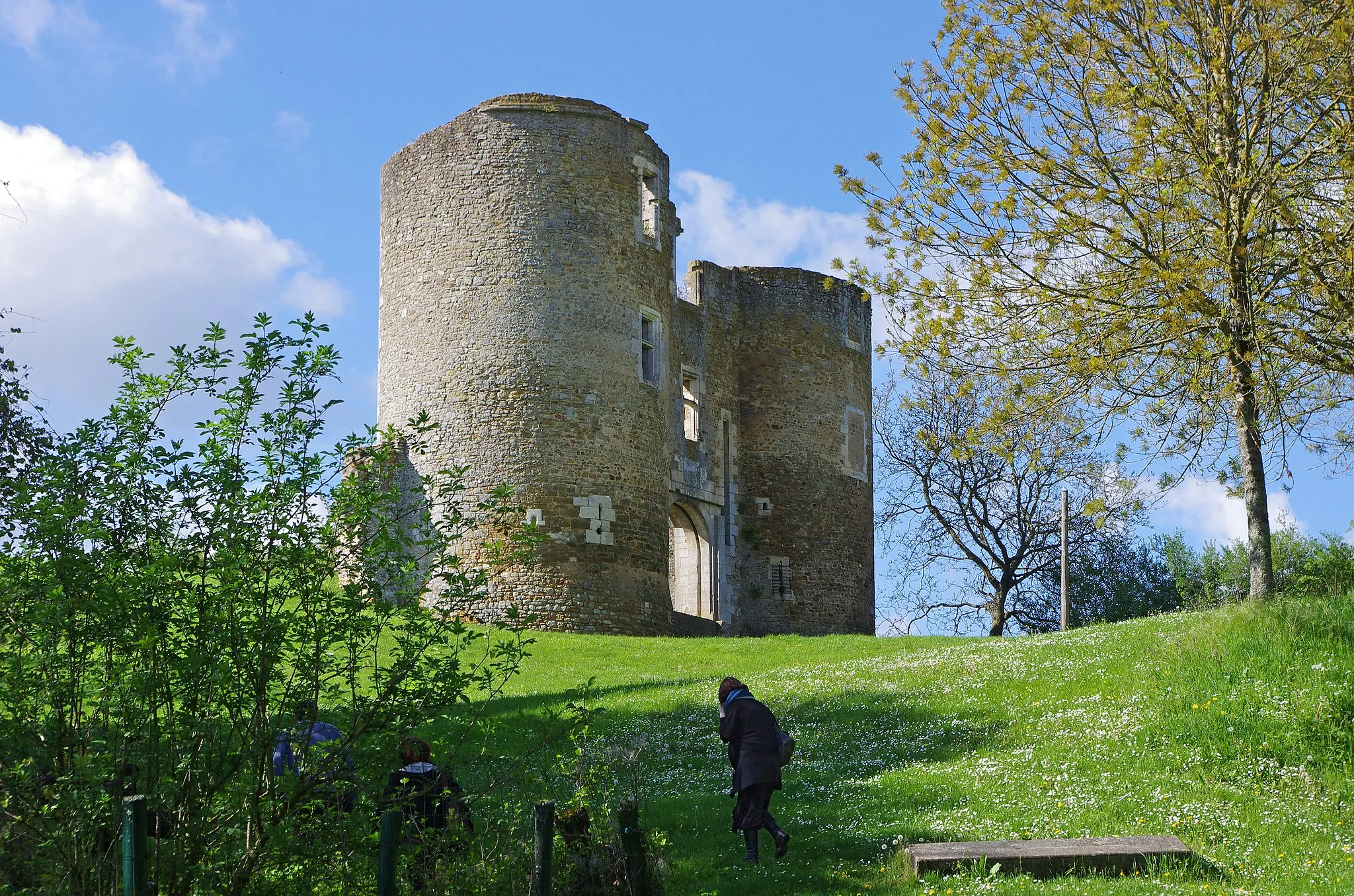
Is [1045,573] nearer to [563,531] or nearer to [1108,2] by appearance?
[563,531]

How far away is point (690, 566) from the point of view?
29.9 metres

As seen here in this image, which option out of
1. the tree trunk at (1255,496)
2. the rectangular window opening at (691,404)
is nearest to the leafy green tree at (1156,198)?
the tree trunk at (1255,496)

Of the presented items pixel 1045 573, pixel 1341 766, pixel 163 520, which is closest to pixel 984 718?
pixel 1341 766

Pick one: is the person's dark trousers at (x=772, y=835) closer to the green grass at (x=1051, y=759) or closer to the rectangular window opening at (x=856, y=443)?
the green grass at (x=1051, y=759)

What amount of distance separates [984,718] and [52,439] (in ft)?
30.8

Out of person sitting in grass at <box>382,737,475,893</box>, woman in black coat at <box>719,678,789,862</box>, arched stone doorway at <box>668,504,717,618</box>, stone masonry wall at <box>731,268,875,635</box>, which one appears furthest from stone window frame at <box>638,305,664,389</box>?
person sitting in grass at <box>382,737,475,893</box>

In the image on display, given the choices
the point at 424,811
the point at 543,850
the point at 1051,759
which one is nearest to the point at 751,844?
the point at 424,811

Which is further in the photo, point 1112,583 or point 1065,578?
point 1112,583

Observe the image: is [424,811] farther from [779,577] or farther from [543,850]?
Answer: [779,577]

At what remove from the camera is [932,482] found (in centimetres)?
3650

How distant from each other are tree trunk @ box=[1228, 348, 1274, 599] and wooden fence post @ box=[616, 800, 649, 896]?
909cm

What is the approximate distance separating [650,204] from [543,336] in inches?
149

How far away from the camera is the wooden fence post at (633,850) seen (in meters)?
7.25

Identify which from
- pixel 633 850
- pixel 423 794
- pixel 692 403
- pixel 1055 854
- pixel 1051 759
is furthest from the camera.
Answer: pixel 692 403
